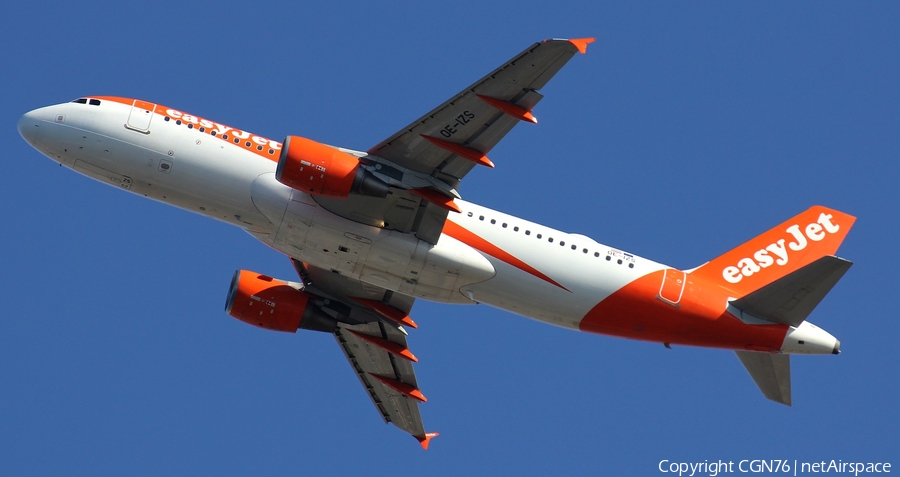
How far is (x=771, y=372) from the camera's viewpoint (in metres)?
40.3

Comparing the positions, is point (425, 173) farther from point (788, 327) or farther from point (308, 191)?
point (788, 327)

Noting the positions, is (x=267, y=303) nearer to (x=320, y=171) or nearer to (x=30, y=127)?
(x=320, y=171)

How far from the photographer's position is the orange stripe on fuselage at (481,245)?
3750 centimetres

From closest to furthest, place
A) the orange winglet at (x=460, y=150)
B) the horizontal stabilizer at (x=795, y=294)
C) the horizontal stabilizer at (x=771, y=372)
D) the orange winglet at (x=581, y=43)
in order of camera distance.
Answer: the orange winglet at (x=581, y=43)
the orange winglet at (x=460, y=150)
the horizontal stabilizer at (x=795, y=294)
the horizontal stabilizer at (x=771, y=372)

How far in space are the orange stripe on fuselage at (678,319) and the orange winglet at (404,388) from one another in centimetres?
930

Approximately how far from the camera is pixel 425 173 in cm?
3612

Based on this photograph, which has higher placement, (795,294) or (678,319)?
(795,294)

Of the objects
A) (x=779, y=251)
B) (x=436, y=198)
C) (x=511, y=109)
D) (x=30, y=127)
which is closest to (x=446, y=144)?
(x=436, y=198)

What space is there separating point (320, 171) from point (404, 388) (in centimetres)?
1355

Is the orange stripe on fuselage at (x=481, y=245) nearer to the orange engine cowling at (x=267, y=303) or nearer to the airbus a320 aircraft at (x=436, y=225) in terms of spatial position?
the airbus a320 aircraft at (x=436, y=225)

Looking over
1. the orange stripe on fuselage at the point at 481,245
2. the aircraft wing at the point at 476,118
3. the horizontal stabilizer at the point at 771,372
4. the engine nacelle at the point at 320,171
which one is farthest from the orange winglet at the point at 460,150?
the horizontal stabilizer at the point at 771,372

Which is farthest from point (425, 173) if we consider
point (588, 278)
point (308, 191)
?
point (588, 278)

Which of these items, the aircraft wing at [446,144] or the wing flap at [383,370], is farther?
the wing flap at [383,370]

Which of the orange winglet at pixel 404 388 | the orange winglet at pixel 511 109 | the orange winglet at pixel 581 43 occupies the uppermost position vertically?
the orange winglet at pixel 581 43
